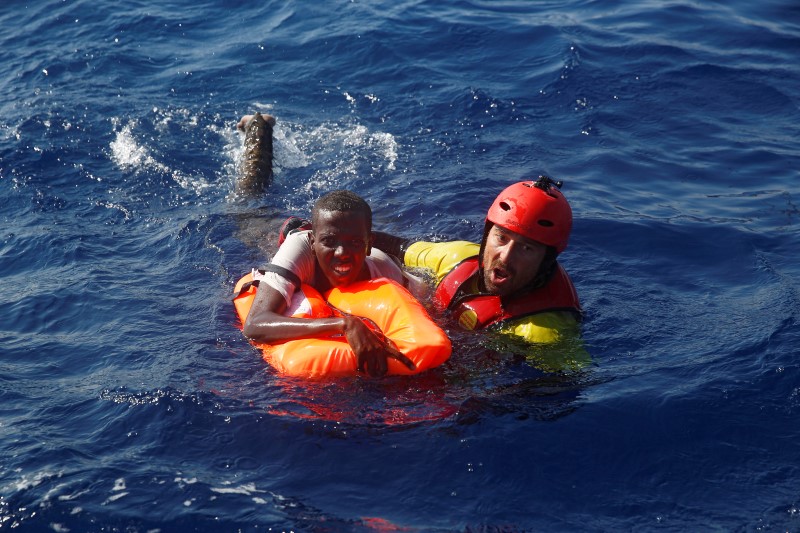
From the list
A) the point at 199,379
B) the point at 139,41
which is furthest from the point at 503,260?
the point at 139,41

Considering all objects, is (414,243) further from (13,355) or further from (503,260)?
(13,355)

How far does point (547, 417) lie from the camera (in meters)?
6.41

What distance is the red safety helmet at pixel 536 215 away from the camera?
6895 mm

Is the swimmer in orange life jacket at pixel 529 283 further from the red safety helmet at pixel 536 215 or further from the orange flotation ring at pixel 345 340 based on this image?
the orange flotation ring at pixel 345 340

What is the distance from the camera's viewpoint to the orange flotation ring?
→ 6.43 meters

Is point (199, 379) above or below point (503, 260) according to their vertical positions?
below

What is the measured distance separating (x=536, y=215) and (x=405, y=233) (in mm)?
3032

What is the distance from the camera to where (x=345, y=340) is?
678 cm

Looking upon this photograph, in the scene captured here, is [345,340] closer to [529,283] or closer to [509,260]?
[509,260]

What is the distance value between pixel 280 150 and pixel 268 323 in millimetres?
5297

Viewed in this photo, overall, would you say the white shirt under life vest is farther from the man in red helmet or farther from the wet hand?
the wet hand

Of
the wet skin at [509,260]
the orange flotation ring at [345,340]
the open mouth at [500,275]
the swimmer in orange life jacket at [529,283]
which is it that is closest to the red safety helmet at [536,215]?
the swimmer in orange life jacket at [529,283]

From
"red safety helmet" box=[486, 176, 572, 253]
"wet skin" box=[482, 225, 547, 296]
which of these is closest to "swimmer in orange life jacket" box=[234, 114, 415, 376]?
"wet skin" box=[482, 225, 547, 296]

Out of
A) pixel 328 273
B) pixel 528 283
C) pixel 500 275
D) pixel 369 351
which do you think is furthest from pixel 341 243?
pixel 528 283
